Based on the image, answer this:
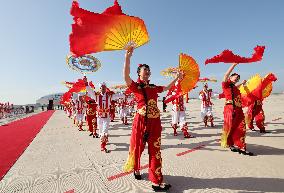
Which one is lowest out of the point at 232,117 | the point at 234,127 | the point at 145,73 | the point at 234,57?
the point at 234,127

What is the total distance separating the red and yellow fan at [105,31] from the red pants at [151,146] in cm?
120

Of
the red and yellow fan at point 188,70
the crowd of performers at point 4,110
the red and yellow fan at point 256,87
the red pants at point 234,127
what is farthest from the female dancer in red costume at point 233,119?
the crowd of performers at point 4,110

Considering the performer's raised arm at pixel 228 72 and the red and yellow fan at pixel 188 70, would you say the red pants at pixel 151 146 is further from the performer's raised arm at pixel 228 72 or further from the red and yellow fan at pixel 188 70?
the performer's raised arm at pixel 228 72

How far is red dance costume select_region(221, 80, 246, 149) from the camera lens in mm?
5789

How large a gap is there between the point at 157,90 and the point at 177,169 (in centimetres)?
163

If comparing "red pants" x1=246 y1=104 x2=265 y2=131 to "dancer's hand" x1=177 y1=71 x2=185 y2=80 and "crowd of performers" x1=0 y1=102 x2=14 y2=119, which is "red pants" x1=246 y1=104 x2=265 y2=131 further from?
"crowd of performers" x1=0 y1=102 x2=14 y2=119

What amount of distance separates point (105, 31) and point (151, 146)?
6.18 feet

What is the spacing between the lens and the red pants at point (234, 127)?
225 inches

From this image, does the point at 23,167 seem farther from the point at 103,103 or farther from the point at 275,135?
the point at 275,135

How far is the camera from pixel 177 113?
891 cm

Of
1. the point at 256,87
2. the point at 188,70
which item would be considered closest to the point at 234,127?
the point at 188,70

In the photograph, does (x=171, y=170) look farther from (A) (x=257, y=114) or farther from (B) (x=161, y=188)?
(A) (x=257, y=114)

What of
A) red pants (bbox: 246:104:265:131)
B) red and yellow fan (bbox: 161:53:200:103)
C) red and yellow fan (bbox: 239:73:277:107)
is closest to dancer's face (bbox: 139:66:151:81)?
red and yellow fan (bbox: 161:53:200:103)

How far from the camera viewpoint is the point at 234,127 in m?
5.84
